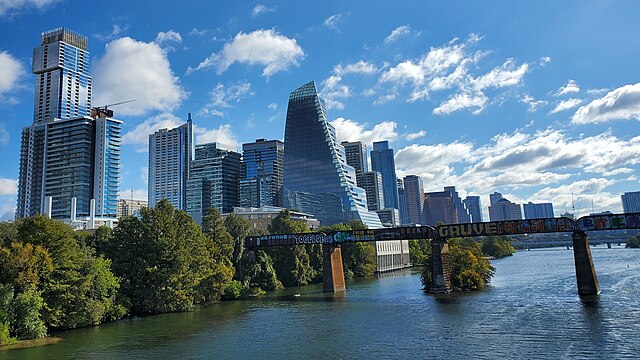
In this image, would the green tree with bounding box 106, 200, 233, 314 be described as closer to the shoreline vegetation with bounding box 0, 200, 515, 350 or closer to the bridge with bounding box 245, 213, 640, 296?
the shoreline vegetation with bounding box 0, 200, 515, 350

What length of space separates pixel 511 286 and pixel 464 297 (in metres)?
17.6

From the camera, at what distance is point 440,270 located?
75562 mm

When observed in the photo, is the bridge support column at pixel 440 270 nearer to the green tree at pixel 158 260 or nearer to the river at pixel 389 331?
the river at pixel 389 331

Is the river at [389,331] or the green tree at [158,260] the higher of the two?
the green tree at [158,260]

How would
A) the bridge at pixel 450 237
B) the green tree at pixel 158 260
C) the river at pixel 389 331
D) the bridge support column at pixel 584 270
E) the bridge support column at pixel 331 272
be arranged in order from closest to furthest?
the river at pixel 389 331 < the bridge support column at pixel 584 270 < the green tree at pixel 158 260 < the bridge at pixel 450 237 < the bridge support column at pixel 331 272

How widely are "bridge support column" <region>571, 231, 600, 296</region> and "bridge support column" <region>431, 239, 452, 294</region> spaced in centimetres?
1795

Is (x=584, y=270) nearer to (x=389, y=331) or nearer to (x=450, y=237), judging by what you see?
(x=450, y=237)

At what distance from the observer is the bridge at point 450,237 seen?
67438mm

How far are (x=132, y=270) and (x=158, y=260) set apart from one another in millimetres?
3666

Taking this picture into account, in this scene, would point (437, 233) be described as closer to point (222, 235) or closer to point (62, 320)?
point (222, 235)

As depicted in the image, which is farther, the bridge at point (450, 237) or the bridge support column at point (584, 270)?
the bridge at point (450, 237)

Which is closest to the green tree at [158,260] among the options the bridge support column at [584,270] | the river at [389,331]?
the river at [389,331]

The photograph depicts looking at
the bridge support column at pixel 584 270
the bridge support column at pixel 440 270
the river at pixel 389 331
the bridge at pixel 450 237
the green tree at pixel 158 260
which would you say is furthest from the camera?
the bridge support column at pixel 440 270

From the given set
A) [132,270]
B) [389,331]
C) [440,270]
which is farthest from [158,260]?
[440,270]
